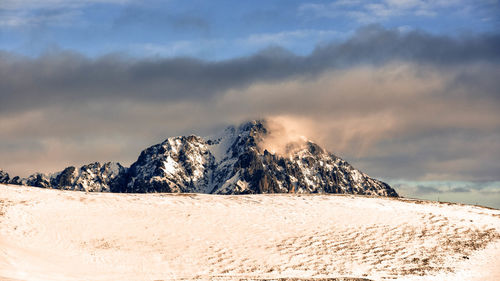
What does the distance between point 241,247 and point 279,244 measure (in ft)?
10.3

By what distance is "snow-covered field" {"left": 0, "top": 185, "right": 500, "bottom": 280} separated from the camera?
117ft

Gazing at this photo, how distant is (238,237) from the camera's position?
4275 cm

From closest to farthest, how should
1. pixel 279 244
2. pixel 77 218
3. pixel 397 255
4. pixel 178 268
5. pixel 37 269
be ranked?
pixel 37 269 → pixel 178 268 → pixel 397 255 → pixel 279 244 → pixel 77 218

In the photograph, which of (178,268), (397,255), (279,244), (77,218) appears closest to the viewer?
(178,268)

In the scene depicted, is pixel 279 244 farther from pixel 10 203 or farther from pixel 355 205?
pixel 10 203

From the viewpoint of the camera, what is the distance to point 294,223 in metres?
46.3

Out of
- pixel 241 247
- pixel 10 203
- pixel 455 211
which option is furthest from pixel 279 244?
pixel 10 203

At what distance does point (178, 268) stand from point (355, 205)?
877 inches

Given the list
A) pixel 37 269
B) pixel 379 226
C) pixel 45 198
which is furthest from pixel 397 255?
pixel 45 198

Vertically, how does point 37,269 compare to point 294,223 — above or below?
below

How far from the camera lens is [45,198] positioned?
162 ft

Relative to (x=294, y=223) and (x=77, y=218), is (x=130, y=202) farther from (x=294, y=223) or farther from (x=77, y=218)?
(x=294, y=223)

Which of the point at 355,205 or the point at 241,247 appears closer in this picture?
the point at 241,247

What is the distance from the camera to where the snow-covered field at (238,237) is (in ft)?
117
